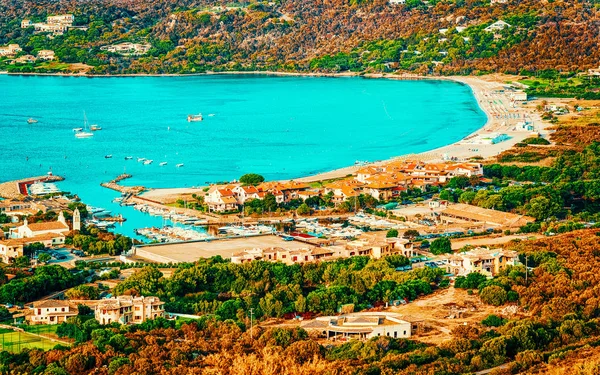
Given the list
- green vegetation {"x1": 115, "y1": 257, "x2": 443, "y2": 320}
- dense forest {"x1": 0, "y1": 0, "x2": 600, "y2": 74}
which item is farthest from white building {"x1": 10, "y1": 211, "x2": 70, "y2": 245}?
dense forest {"x1": 0, "y1": 0, "x2": 600, "y2": 74}

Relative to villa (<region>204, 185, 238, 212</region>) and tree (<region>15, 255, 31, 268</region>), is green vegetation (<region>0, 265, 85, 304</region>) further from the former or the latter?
villa (<region>204, 185, 238, 212</region>)

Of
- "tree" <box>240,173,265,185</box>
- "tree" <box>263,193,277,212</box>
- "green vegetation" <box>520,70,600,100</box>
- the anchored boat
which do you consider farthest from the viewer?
"green vegetation" <box>520,70,600,100</box>

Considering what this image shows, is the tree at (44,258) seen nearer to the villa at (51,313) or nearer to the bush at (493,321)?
the villa at (51,313)

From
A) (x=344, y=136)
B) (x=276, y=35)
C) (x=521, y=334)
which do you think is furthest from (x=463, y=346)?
(x=276, y=35)

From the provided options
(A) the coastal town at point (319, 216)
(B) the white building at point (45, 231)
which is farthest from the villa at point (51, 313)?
(B) the white building at point (45, 231)

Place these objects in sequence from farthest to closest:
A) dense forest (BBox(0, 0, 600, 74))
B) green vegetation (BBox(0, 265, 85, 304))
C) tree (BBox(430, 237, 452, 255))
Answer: dense forest (BBox(0, 0, 600, 74)), tree (BBox(430, 237, 452, 255)), green vegetation (BBox(0, 265, 85, 304))

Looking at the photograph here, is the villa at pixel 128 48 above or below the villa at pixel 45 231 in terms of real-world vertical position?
above

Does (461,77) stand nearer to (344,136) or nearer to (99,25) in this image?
(344,136)

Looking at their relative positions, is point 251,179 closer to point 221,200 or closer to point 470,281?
point 221,200
